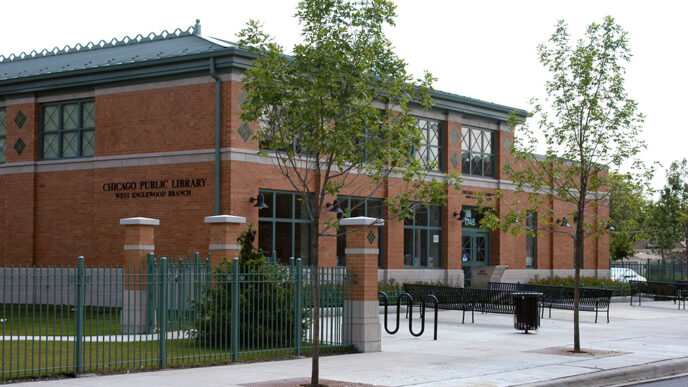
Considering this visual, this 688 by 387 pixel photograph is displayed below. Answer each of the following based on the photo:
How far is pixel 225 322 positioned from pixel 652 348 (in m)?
9.02

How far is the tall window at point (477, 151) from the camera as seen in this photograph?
112 feet

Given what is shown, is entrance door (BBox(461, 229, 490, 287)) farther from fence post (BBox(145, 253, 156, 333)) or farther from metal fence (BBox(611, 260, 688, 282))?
fence post (BBox(145, 253, 156, 333))

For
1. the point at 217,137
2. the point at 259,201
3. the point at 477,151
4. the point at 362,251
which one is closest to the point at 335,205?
the point at 259,201

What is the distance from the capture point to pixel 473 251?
3462 centimetres

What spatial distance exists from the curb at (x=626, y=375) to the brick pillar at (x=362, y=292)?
420 centimetres

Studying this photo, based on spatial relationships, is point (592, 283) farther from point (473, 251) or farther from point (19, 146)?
point (19, 146)

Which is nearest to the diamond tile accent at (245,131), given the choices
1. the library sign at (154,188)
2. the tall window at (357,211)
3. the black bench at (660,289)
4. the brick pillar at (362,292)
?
the library sign at (154,188)

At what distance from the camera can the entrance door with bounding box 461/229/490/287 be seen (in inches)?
1351

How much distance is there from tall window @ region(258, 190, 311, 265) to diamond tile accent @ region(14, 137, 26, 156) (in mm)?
8686

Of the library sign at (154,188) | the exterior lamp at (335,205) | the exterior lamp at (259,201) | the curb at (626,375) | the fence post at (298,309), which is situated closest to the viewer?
the curb at (626,375)

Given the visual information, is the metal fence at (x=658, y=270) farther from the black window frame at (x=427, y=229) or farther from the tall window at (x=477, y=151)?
the black window frame at (x=427, y=229)

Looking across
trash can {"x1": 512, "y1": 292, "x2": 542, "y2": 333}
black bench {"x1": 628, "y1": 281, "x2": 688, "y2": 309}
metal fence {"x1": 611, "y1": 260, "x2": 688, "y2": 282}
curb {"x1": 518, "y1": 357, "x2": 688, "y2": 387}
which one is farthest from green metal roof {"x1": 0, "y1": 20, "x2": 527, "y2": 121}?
metal fence {"x1": 611, "y1": 260, "x2": 688, "y2": 282}

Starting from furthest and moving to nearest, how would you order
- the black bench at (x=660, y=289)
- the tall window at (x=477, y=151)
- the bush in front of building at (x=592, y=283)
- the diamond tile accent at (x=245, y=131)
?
1. the bush in front of building at (x=592, y=283)
2. the tall window at (x=477, y=151)
3. the black bench at (x=660, y=289)
4. the diamond tile accent at (x=245, y=131)

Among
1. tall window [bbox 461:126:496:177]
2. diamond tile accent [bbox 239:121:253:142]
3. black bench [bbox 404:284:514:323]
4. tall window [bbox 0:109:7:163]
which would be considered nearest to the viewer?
black bench [bbox 404:284:514:323]
